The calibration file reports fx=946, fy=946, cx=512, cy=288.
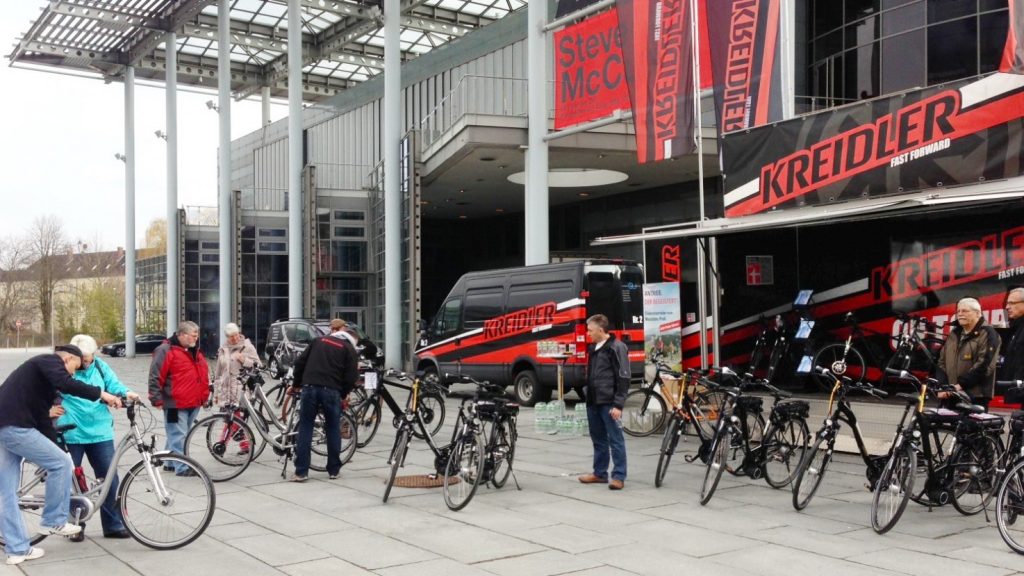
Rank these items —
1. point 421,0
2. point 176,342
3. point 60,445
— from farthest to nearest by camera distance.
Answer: point 421,0, point 176,342, point 60,445

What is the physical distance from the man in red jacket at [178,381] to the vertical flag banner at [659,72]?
7.86 meters

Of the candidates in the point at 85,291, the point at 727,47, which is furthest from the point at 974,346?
the point at 85,291

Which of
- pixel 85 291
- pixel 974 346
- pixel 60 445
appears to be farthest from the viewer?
pixel 85 291

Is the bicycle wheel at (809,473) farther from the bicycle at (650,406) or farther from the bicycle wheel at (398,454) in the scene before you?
the bicycle at (650,406)

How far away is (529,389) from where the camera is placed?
1747 centimetres

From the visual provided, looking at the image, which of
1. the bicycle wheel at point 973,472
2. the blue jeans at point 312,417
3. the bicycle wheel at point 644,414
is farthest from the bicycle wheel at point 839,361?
the blue jeans at point 312,417

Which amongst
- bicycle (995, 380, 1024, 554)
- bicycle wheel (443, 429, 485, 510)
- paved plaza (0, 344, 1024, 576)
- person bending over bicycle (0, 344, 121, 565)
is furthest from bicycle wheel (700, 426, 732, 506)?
person bending over bicycle (0, 344, 121, 565)

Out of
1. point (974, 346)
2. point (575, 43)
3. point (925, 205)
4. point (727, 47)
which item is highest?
→ point (575, 43)

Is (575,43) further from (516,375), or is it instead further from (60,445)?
(60,445)

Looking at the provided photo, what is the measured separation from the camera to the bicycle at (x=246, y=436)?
33.2 feet

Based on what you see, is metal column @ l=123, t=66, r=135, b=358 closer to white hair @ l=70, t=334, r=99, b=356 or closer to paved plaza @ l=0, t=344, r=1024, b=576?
→ paved plaza @ l=0, t=344, r=1024, b=576

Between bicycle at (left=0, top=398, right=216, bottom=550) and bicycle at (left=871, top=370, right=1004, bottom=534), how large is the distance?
5198mm

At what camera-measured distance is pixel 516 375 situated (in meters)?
17.7

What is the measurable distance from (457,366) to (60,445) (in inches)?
474
